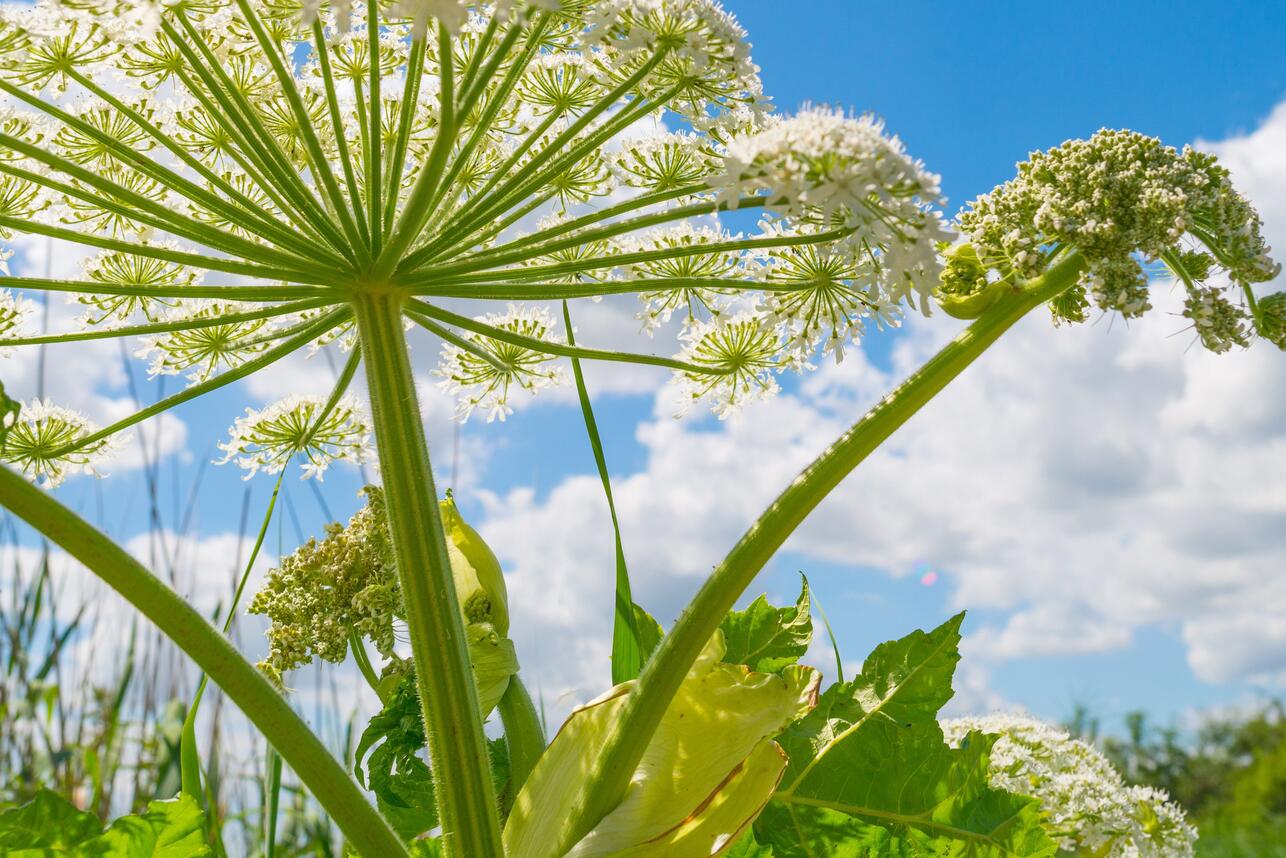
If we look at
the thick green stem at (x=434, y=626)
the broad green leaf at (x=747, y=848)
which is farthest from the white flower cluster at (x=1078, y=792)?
the thick green stem at (x=434, y=626)

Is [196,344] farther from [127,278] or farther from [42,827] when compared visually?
[42,827]

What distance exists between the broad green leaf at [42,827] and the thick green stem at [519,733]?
637mm

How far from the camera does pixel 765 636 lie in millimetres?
1968

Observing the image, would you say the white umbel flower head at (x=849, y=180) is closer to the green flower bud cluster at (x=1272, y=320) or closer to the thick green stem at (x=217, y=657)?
the green flower bud cluster at (x=1272, y=320)

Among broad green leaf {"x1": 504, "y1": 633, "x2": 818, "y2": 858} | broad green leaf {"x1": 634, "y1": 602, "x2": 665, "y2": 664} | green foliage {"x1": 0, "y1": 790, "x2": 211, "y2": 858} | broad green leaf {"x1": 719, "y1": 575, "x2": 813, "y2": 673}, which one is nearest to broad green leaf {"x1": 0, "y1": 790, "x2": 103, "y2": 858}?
green foliage {"x1": 0, "y1": 790, "x2": 211, "y2": 858}

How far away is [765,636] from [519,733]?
1.51ft

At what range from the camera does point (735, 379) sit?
2.39 m

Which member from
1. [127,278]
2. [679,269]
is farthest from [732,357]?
[127,278]

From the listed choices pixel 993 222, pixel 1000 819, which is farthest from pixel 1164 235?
pixel 1000 819

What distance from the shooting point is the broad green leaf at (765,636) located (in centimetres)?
196

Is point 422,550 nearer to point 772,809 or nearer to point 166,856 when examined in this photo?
point 166,856

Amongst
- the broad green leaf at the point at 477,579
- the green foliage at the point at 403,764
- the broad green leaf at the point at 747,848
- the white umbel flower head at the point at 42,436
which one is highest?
the white umbel flower head at the point at 42,436

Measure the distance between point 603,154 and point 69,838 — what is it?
1476 mm

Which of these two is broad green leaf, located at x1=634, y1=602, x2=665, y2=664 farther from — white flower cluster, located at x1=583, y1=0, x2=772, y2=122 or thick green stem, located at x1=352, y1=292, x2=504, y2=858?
white flower cluster, located at x1=583, y1=0, x2=772, y2=122
